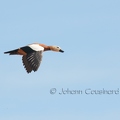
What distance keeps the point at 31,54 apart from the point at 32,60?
0.73 metres

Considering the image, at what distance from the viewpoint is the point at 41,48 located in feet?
162

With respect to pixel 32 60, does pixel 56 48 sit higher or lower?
higher

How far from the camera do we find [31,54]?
159 feet

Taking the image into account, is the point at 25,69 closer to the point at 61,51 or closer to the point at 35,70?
the point at 35,70

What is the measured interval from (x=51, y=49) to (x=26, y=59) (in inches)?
206

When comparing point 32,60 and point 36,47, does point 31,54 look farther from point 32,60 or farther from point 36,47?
point 36,47

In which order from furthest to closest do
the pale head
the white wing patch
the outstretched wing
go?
the pale head < the white wing patch < the outstretched wing

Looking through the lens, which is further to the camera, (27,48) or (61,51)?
(61,51)

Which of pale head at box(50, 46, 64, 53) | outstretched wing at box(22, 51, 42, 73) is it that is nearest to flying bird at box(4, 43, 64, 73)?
outstretched wing at box(22, 51, 42, 73)

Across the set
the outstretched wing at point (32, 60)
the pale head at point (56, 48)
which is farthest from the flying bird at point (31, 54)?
the pale head at point (56, 48)

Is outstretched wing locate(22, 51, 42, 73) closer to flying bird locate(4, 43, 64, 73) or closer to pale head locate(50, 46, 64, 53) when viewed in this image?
flying bird locate(4, 43, 64, 73)

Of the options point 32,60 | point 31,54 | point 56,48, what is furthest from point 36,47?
point 56,48

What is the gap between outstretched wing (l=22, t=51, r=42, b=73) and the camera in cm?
4731

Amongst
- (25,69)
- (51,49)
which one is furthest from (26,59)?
(51,49)
